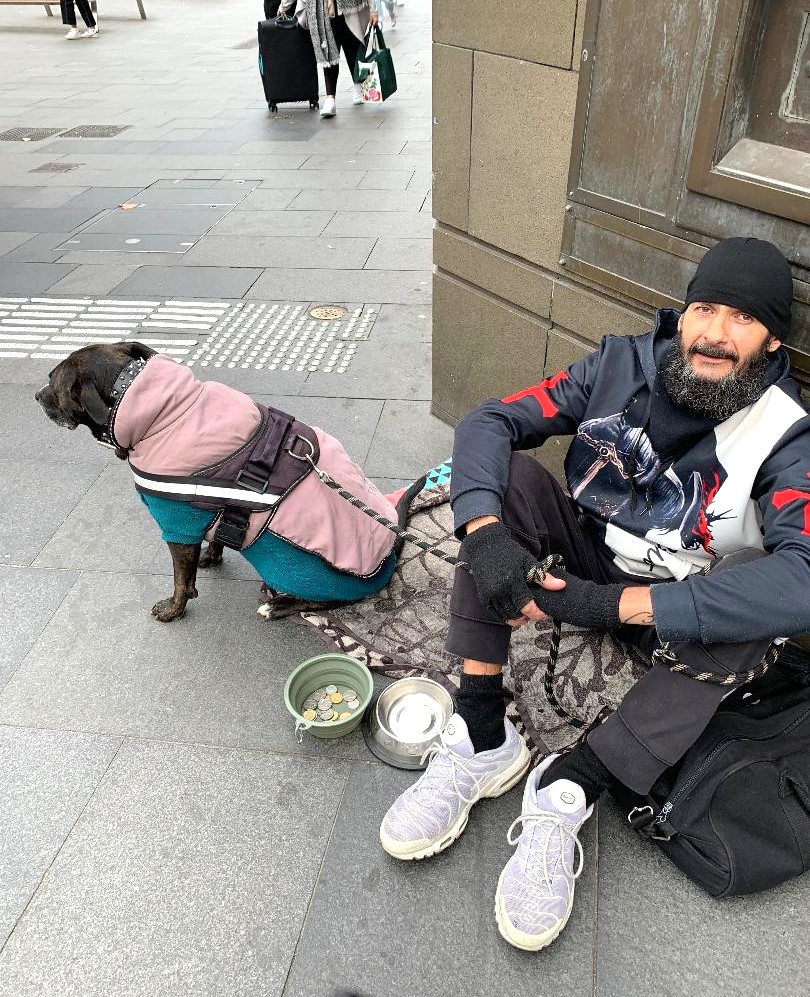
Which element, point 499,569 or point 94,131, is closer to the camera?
point 499,569

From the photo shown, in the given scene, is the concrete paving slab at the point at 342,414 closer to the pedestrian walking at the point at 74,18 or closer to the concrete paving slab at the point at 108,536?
the concrete paving slab at the point at 108,536

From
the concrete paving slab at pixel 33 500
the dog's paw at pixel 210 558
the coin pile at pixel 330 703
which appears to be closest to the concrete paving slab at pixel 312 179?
the concrete paving slab at pixel 33 500

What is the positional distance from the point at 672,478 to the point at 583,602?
1.70 feet

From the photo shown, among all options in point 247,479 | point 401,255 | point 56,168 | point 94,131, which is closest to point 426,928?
point 247,479

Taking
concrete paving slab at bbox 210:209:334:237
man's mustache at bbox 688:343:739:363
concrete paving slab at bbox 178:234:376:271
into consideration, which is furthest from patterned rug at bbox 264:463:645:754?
concrete paving slab at bbox 210:209:334:237

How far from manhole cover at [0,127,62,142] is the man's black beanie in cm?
987

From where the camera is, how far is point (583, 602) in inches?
78.7

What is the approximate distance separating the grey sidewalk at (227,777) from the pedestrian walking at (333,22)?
4.83 meters

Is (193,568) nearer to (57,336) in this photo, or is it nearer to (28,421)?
(28,421)

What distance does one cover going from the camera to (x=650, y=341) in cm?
227

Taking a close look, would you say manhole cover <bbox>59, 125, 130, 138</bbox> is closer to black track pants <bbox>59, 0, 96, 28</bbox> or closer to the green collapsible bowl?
black track pants <bbox>59, 0, 96, 28</bbox>

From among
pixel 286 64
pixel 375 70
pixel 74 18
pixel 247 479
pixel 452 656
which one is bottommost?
pixel 452 656

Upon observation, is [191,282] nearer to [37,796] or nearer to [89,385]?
[89,385]

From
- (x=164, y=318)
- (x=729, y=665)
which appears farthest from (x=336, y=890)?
(x=164, y=318)
